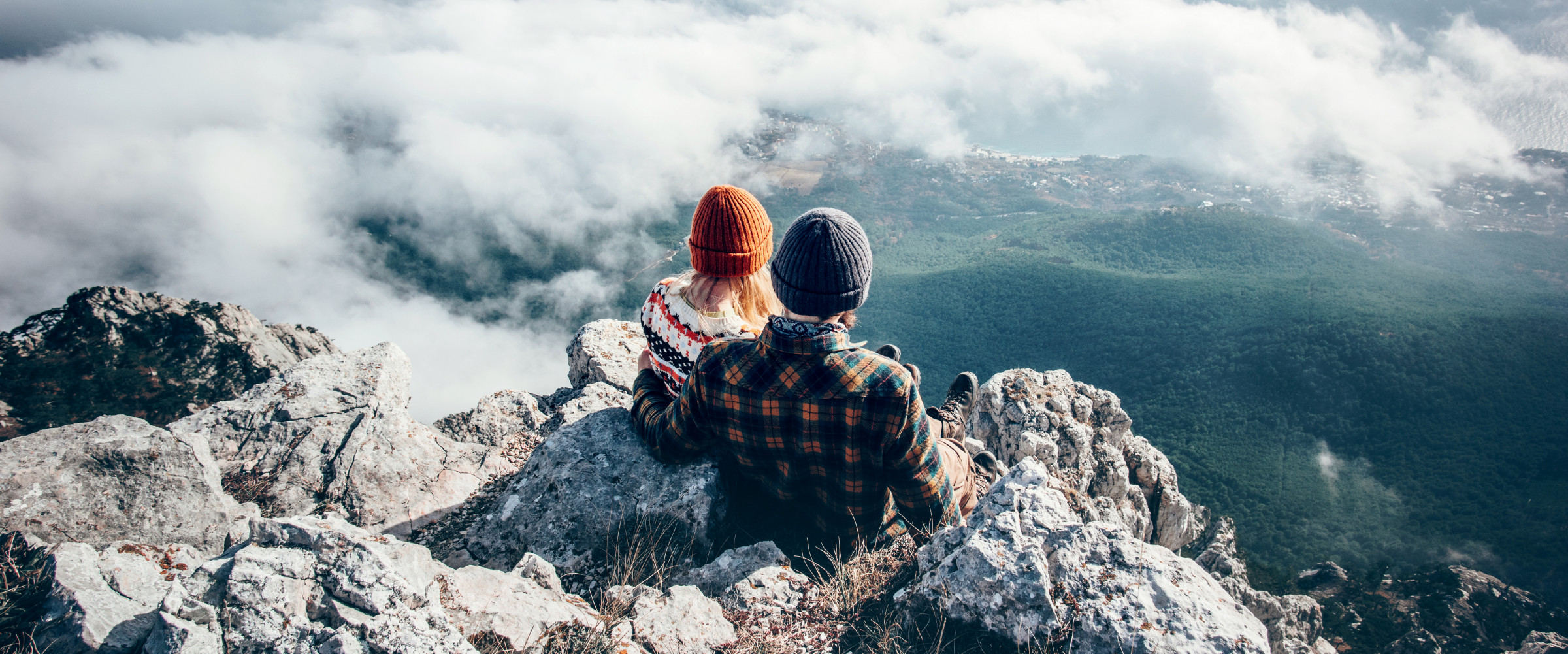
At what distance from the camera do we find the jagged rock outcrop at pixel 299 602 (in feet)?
9.39

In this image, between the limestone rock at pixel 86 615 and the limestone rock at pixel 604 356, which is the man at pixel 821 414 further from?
the limestone rock at pixel 604 356

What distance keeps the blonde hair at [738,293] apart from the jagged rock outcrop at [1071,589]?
2.23 metres

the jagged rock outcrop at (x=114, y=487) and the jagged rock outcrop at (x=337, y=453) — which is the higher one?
the jagged rock outcrop at (x=114, y=487)

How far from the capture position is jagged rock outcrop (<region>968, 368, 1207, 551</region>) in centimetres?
995

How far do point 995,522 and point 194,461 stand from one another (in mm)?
6447

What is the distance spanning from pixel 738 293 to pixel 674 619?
95.9 inches

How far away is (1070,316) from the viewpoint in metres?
121

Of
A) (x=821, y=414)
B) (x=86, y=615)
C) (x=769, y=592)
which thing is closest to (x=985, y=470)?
(x=769, y=592)

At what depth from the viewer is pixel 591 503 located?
16.5 feet

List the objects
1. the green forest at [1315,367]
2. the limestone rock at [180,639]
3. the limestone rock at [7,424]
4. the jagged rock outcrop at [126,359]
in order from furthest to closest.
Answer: the green forest at [1315,367] < the jagged rock outcrop at [126,359] < the limestone rock at [7,424] < the limestone rock at [180,639]

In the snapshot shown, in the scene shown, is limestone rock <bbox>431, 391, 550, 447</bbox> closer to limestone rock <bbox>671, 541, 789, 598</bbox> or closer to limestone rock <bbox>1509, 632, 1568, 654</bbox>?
limestone rock <bbox>671, 541, 789, 598</bbox>

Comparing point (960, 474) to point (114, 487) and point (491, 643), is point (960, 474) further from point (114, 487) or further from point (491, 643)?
point (114, 487)

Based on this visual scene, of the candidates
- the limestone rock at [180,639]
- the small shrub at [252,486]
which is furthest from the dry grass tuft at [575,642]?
the small shrub at [252,486]

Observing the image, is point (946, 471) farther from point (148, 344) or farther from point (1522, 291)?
point (1522, 291)
